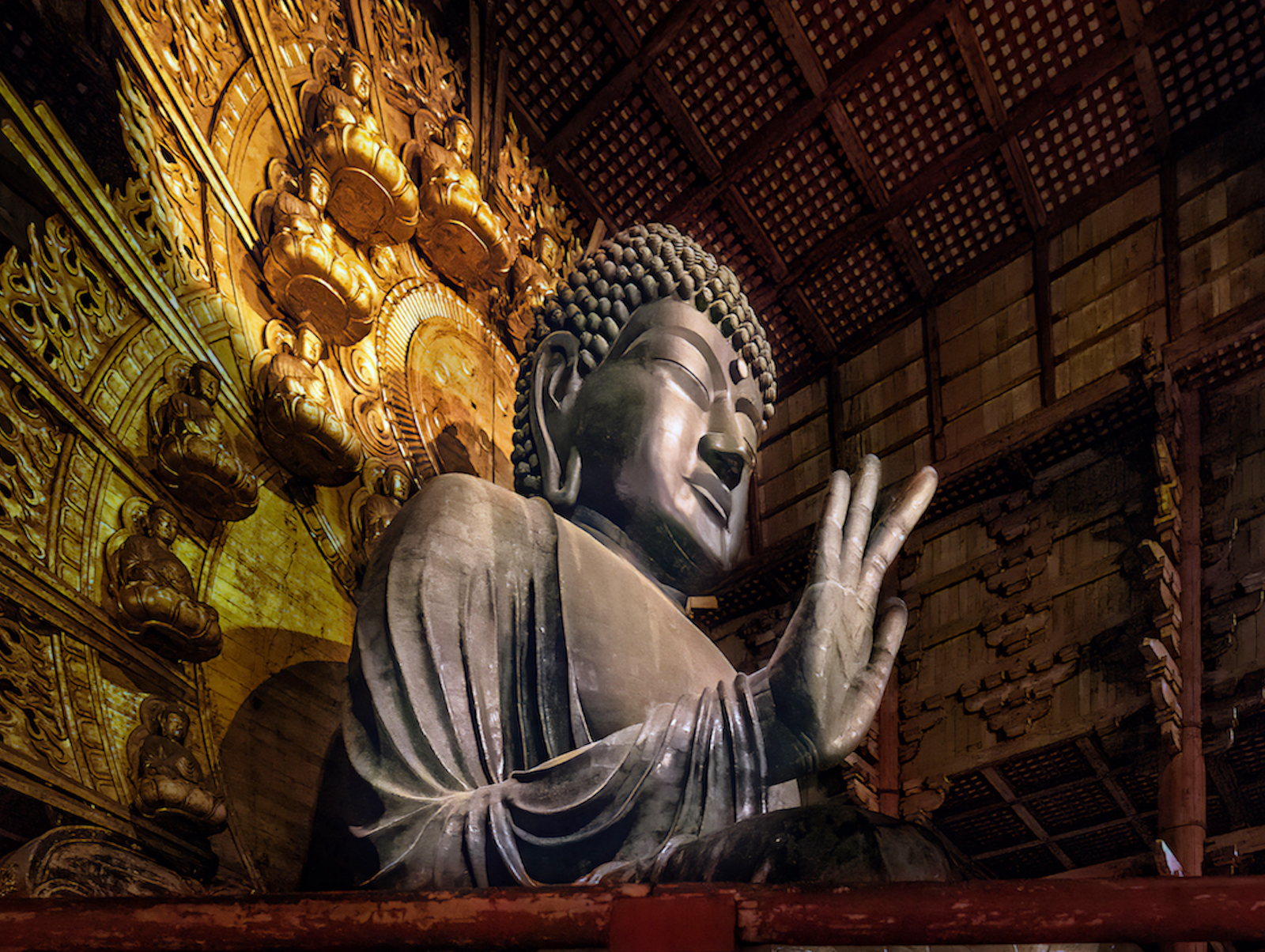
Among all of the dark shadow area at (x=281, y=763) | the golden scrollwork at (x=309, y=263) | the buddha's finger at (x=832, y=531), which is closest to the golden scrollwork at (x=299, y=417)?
the golden scrollwork at (x=309, y=263)

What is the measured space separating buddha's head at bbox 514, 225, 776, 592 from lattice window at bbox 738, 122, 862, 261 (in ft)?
7.30

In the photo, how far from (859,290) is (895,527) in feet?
11.9

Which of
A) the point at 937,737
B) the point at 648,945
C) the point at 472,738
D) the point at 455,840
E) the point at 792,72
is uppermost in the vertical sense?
the point at 792,72

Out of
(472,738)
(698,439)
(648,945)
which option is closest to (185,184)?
(698,439)

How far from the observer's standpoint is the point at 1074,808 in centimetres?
562

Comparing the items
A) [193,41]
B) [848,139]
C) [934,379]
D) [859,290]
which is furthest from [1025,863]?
[193,41]

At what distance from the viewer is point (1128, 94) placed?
17.3 ft

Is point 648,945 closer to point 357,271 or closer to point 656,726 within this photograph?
point 656,726

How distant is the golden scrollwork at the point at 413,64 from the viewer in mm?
4094

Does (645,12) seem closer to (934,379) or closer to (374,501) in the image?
(934,379)

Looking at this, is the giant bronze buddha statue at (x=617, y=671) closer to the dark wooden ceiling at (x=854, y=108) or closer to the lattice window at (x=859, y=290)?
the dark wooden ceiling at (x=854, y=108)

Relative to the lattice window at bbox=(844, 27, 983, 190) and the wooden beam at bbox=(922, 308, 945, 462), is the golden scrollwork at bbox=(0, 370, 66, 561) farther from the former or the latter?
the wooden beam at bbox=(922, 308, 945, 462)

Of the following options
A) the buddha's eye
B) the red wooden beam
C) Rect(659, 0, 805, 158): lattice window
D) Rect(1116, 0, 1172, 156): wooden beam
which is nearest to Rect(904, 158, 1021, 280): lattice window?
Rect(1116, 0, 1172, 156): wooden beam

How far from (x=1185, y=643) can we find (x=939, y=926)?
4270 mm
